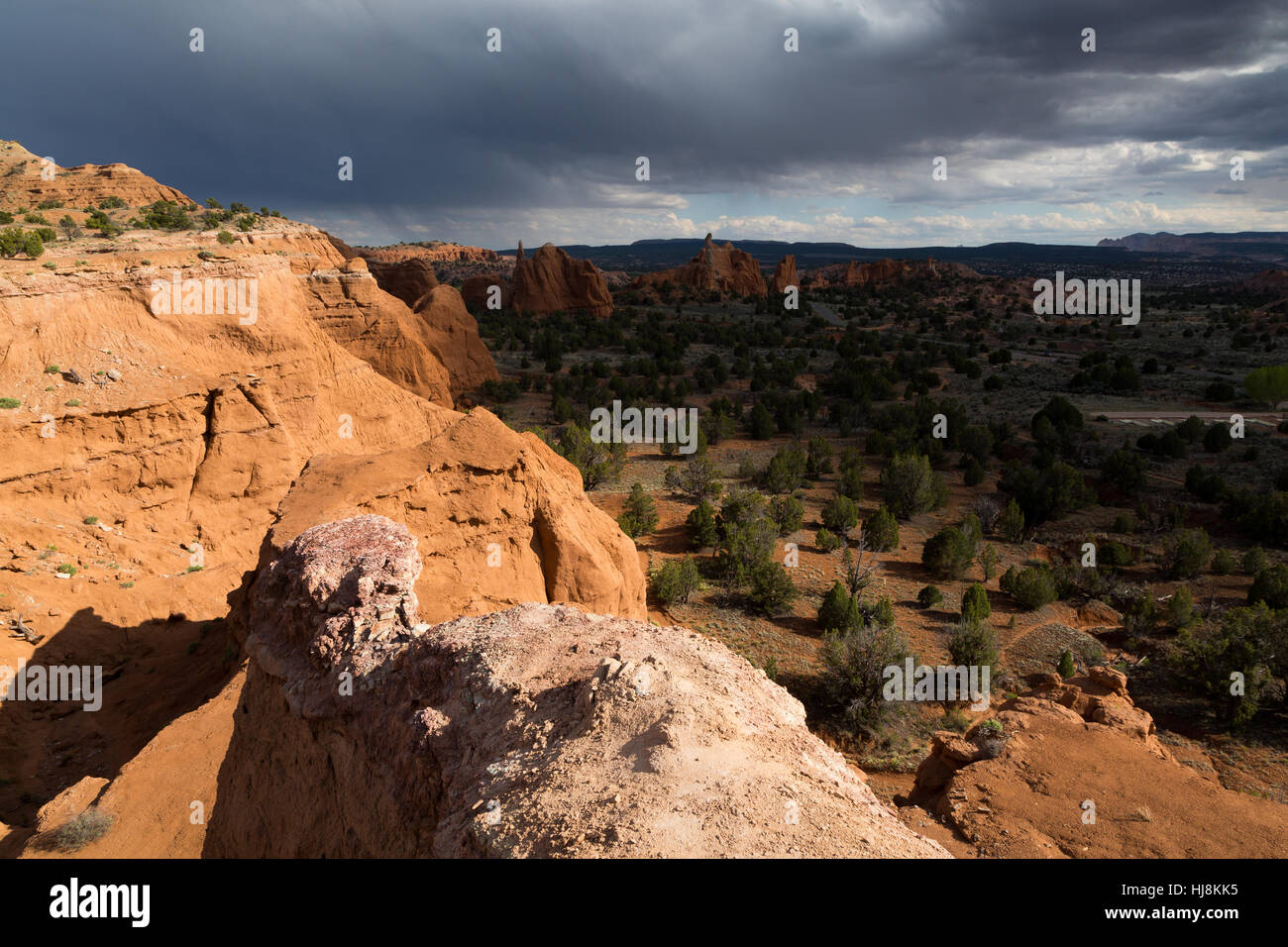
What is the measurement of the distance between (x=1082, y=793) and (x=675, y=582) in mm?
10274

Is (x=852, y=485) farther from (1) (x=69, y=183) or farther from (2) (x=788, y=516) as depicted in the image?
(1) (x=69, y=183)

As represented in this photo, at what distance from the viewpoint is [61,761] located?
35.6 ft

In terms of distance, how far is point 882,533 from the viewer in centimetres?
2250

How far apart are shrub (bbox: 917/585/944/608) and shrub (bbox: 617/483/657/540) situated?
8.94 m

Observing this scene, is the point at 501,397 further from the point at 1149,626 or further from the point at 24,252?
the point at 1149,626

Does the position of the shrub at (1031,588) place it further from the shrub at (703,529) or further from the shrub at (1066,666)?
the shrub at (703,529)

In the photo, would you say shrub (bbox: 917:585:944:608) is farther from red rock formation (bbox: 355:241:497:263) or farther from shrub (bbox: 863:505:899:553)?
red rock formation (bbox: 355:241:497:263)

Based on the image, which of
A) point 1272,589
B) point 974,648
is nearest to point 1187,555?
point 1272,589

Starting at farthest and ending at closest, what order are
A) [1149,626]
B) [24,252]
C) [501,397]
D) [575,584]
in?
1. [501,397]
2. [1149,626]
3. [24,252]
4. [575,584]

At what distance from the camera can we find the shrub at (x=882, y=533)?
22.5m
